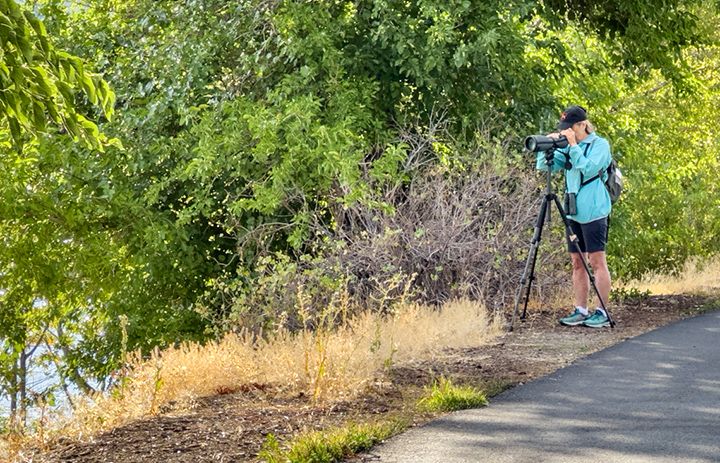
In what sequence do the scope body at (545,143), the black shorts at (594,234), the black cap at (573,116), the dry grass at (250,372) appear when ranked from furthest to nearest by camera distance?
the black shorts at (594,234)
the black cap at (573,116)
the scope body at (545,143)
the dry grass at (250,372)

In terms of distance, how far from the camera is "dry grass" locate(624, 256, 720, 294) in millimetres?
17109

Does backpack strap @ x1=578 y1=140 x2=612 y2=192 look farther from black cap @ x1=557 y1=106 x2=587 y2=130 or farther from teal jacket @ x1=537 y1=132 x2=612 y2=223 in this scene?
black cap @ x1=557 y1=106 x2=587 y2=130

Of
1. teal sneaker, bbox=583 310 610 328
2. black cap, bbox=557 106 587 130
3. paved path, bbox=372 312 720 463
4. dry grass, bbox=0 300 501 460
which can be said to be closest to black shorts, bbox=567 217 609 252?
teal sneaker, bbox=583 310 610 328

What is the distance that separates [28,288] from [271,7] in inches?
270

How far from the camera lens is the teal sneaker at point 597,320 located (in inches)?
454

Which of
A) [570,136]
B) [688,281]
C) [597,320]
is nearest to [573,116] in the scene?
[570,136]

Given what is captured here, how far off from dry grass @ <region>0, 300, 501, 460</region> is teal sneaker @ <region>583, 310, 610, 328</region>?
2.10 meters

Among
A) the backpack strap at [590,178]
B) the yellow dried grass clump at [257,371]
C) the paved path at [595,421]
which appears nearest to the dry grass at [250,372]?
the yellow dried grass clump at [257,371]

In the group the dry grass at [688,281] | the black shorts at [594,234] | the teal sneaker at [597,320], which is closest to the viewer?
the black shorts at [594,234]

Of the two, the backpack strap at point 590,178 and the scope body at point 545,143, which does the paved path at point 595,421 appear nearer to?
the backpack strap at point 590,178

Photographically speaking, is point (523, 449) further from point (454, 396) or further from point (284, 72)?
point (284, 72)

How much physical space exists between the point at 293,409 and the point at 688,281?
1214 centimetres

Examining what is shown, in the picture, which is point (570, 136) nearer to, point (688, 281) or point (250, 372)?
point (250, 372)

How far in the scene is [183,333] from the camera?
17.1 m
